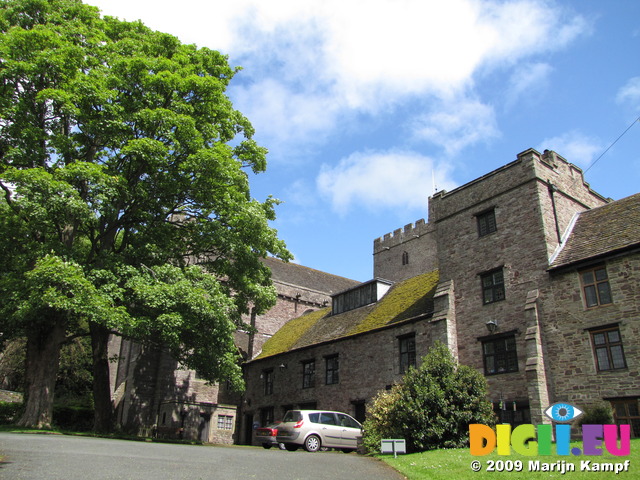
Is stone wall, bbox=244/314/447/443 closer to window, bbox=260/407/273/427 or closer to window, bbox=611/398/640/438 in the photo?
window, bbox=260/407/273/427

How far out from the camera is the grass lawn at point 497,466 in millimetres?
8789

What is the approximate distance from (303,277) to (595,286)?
29.8 metres

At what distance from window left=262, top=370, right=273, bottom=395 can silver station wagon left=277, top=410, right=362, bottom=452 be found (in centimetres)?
1222

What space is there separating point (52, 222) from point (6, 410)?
14.9m

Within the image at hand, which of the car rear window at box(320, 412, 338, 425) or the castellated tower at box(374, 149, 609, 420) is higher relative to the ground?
the castellated tower at box(374, 149, 609, 420)

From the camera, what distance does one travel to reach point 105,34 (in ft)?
73.5

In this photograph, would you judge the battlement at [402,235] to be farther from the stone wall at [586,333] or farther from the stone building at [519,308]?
the stone wall at [586,333]

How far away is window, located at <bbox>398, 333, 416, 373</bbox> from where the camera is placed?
2200 cm

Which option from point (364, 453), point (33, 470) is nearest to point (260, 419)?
point (364, 453)

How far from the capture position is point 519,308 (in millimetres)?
18328

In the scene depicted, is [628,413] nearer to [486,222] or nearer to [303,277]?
[486,222]

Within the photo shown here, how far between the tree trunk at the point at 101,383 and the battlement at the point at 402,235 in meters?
33.0

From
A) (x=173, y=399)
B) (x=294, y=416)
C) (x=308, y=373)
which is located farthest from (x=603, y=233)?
(x=173, y=399)

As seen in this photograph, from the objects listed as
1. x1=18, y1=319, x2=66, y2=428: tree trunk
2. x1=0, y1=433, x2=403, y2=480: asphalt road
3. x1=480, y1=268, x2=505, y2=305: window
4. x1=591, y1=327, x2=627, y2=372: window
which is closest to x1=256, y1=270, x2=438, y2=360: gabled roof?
x1=480, y1=268, x2=505, y2=305: window
